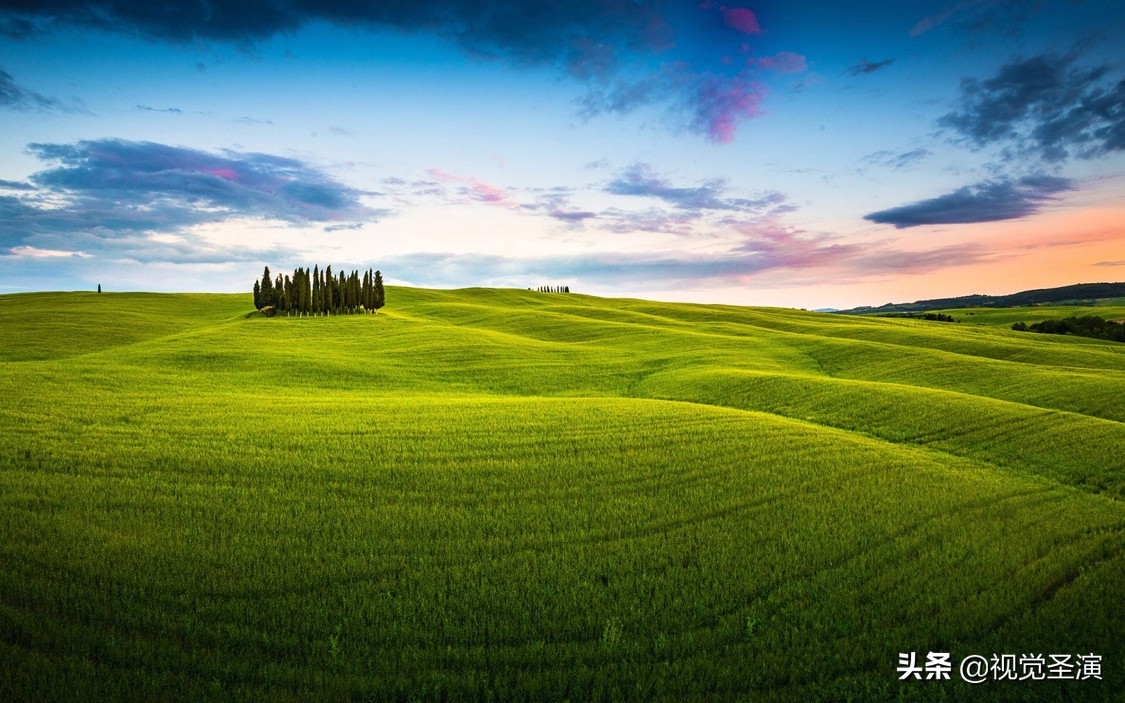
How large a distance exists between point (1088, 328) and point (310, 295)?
11090 centimetres

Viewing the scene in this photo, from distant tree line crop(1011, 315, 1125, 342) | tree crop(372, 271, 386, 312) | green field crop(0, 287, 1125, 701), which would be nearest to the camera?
green field crop(0, 287, 1125, 701)

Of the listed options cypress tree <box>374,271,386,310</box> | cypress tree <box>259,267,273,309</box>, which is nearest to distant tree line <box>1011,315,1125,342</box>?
cypress tree <box>374,271,386,310</box>

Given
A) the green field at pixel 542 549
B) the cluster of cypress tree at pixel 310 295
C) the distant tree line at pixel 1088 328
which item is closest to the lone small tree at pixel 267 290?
the cluster of cypress tree at pixel 310 295

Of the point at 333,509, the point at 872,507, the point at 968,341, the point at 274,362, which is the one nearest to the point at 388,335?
the point at 274,362

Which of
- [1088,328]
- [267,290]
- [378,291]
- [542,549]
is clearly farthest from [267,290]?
[1088,328]

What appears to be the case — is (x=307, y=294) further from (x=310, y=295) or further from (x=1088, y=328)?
(x=1088, y=328)

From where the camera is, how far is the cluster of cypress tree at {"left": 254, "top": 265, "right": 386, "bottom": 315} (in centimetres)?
8262

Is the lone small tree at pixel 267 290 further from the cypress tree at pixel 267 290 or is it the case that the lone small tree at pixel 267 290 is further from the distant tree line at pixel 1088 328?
the distant tree line at pixel 1088 328

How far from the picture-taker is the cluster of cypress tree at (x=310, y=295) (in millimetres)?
82625

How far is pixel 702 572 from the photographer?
31.5 ft

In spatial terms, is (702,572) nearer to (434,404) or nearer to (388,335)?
(434,404)

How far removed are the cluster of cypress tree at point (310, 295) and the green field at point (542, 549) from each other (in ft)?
198

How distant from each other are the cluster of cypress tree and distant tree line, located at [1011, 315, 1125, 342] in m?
102

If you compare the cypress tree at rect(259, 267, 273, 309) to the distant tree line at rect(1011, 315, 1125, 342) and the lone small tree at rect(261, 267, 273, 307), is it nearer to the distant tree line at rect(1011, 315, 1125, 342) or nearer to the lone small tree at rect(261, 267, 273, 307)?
the lone small tree at rect(261, 267, 273, 307)
